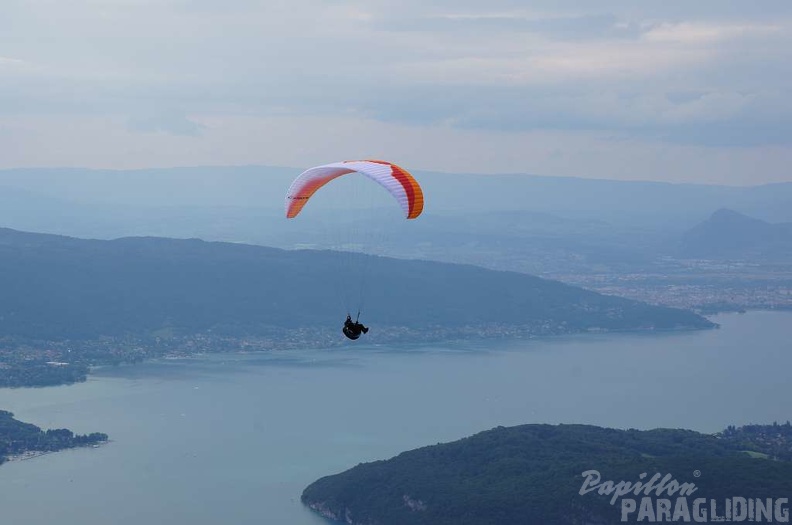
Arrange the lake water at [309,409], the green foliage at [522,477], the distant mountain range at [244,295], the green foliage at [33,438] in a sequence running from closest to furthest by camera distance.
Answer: the green foliage at [522,477] < the lake water at [309,409] < the green foliage at [33,438] < the distant mountain range at [244,295]

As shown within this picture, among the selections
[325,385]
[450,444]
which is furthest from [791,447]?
[325,385]

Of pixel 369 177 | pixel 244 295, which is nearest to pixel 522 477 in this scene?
pixel 369 177

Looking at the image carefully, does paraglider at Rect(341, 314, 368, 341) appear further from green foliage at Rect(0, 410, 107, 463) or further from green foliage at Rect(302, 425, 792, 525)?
green foliage at Rect(0, 410, 107, 463)

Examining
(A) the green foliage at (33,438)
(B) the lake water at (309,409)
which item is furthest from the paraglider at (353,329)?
(A) the green foliage at (33,438)

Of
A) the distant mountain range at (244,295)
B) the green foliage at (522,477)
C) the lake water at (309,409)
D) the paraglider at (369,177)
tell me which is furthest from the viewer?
the distant mountain range at (244,295)

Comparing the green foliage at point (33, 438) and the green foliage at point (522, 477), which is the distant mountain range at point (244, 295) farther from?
the green foliage at point (522, 477)

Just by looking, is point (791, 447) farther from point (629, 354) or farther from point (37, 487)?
point (629, 354)

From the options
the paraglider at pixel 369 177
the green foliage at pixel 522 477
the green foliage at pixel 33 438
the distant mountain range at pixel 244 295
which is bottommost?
the green foliage at pixel 33 438

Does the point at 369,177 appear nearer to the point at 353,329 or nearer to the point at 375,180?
the point at 375,180
